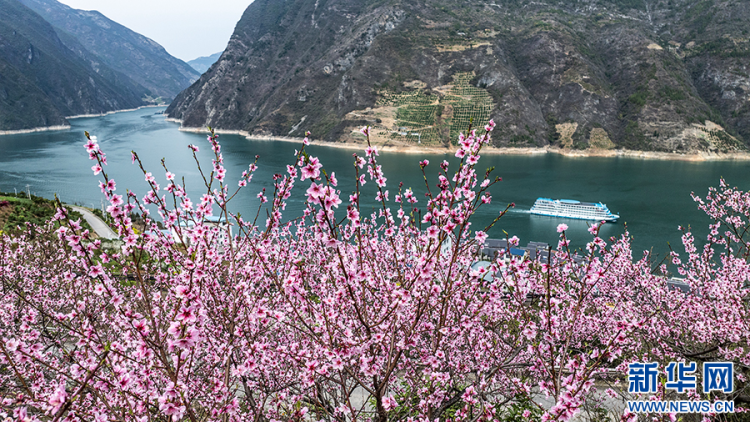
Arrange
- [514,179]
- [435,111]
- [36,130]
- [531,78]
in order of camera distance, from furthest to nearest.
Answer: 1. [36,130]
2. [531,78]
3. [435,111]
4. [514,179]

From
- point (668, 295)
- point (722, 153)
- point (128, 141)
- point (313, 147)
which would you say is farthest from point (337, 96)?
point (668, 295)

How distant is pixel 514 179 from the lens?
7200 cm

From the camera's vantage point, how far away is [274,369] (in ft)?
19.1

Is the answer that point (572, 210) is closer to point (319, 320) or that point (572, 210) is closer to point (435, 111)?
point (319, 320)

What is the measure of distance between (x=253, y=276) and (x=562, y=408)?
4651 mm

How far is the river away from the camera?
159ft

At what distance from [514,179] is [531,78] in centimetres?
7376

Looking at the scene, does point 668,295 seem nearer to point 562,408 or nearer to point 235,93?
point 562,408

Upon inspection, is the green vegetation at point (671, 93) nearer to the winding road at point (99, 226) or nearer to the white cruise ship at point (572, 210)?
the white cruise ship at point (572, 210)

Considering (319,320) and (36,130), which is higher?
(319,320)

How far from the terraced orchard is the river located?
42.2 feet

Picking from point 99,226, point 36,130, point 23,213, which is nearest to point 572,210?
point 99,226

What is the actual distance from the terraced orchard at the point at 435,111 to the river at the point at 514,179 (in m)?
12.9

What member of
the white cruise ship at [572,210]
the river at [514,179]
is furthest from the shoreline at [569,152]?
the white cruise ship at [572,210]
